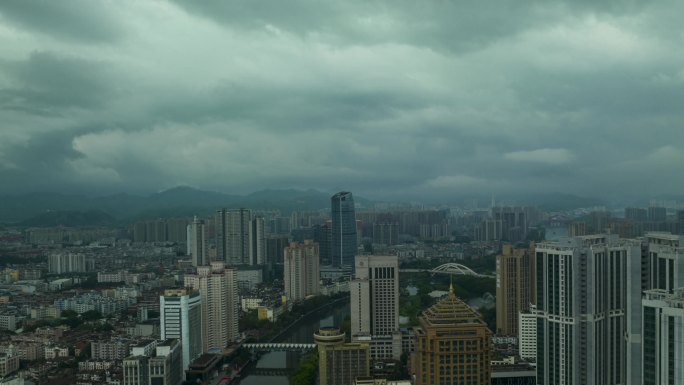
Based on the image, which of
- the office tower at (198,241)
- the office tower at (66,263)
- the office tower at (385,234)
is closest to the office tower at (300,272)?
the office tower at (385,234)

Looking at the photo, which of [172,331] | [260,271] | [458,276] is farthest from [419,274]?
[172,331]

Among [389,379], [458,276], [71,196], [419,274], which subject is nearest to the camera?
[389,379]

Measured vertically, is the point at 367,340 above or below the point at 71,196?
below

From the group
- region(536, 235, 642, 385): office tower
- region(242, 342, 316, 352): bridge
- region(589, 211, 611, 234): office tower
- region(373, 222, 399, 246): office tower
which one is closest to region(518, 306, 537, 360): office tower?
region(589, 211, 611, 234): office tower

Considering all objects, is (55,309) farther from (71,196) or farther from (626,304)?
(626,304)

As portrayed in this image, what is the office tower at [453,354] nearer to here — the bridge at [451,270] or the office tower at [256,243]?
the bridge at [451,270]

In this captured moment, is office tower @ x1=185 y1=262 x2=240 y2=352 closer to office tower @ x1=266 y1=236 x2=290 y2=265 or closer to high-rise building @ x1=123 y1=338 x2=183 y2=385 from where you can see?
high-rise building @ x1=123 y1=338 x2=183 y2=385

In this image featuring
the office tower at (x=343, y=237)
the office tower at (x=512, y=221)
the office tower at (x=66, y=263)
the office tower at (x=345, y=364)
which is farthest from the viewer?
the office tower at (x=343, y=237)

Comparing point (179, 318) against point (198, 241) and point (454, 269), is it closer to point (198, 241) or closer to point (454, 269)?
point (454, 269)
